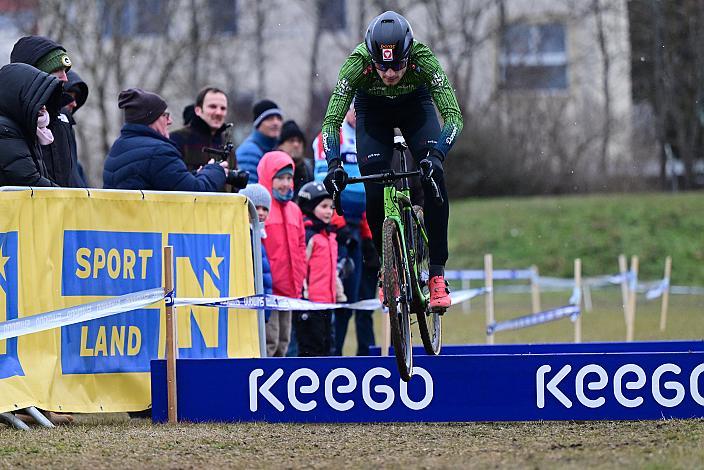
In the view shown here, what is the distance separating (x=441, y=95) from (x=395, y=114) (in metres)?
0.41

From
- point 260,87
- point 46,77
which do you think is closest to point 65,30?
point 260,87

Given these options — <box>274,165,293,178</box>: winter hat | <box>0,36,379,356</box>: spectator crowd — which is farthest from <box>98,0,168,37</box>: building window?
<box>274,165,293,178</box>: winter hat

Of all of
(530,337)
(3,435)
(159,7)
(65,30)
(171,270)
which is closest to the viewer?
(3,435)

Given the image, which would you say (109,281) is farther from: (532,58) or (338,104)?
(532,58)

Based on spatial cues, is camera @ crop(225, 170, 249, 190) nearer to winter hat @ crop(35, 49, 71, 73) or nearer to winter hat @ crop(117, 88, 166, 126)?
winter hat @ crop(117, 88, 166, 126)

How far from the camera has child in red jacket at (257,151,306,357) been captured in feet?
36.5

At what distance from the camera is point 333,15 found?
3878 cm

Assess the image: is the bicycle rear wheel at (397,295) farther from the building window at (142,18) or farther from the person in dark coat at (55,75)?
the building window at (142,18)

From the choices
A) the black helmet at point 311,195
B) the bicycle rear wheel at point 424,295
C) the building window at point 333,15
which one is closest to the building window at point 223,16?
the building window at point 333,15

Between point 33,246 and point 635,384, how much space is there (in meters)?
4.06

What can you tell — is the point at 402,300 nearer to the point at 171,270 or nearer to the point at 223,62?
the point at 171,270

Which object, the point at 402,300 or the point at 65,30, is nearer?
the point at 402,300

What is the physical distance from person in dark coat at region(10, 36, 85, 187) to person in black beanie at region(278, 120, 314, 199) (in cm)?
309

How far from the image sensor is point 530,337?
16.9 meters
